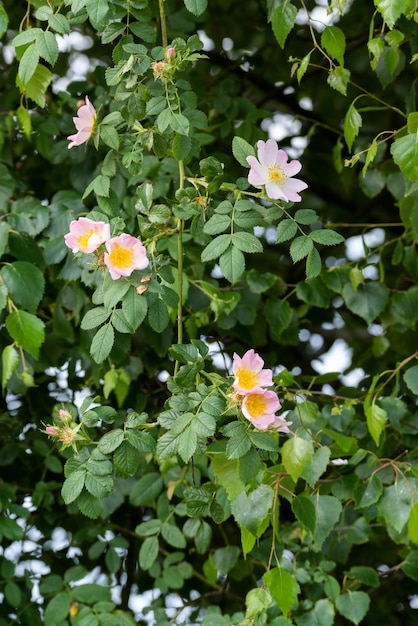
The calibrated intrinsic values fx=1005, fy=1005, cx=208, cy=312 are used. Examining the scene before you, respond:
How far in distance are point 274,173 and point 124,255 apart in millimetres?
241

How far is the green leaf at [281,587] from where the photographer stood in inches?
58.0

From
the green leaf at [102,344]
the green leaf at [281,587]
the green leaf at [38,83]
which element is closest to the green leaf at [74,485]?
the green leaf at [102,344]

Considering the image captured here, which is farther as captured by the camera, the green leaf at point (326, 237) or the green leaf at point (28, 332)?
the green leaf at point (28, 332)

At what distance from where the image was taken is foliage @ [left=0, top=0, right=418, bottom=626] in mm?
1305

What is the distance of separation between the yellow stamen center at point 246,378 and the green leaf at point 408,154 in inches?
14.9

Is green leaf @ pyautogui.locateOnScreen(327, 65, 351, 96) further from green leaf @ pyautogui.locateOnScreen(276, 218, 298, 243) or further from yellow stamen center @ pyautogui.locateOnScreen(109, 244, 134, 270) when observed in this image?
yellow stamen center @ pyautogui.locateOnScreen(109, 244, 134, 270)

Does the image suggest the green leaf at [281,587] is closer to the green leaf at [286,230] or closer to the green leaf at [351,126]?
the green leaf at [286,230]

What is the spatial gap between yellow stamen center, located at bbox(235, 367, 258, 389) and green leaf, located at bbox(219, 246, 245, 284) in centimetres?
12

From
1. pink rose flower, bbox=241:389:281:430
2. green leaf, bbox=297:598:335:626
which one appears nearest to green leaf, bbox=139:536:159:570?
green leaf, bbox=297:598:335:626

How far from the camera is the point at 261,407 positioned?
123 centimetres

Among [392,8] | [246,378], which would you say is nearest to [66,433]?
[246,378]

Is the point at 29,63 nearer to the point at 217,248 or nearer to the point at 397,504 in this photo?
the point at 217,248

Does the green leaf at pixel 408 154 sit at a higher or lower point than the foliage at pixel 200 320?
higher

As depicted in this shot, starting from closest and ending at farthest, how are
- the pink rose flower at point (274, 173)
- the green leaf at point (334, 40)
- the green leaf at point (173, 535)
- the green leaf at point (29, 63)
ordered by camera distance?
the pink rose flower at point (274, 173) → the green leaf at point (29, 63) → the green leaf at point (334, 40) → the green leaf at point (173, 535)
